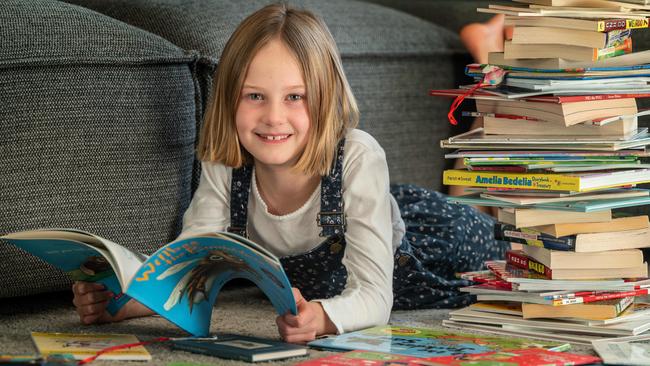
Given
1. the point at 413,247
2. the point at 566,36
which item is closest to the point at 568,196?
the point at 566,36

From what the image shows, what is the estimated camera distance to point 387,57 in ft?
7.10

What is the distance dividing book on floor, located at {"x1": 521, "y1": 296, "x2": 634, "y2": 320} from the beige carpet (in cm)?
7

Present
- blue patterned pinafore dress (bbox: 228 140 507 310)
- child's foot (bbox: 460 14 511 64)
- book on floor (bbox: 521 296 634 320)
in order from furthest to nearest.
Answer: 1. child's foot (bbox: 460 14 511 64)
2. blue patterned pinafore dress (bbox: 228 140 507 310)
3. book on floor (bbox: 521 296 634 320)

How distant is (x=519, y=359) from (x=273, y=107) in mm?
524

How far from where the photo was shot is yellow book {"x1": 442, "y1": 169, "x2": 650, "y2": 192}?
4.74ft

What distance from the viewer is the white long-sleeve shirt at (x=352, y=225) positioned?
148cm

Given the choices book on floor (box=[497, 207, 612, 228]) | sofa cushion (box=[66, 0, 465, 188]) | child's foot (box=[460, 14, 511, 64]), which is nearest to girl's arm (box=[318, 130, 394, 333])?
book on floor (box=[497, 207, 612, 228])

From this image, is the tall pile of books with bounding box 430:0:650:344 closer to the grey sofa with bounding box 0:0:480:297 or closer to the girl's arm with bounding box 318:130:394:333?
the girl's arm with bounding box 318:130:394:333

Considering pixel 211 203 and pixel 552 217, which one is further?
pixel 211 203

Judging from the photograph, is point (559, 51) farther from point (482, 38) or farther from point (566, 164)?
point (482, 38)

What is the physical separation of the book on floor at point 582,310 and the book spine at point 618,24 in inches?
15.8

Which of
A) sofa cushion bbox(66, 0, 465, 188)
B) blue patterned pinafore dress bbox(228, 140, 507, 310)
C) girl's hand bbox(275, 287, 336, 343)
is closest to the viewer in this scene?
girl's hand bbox(275, 287, 336, 343)

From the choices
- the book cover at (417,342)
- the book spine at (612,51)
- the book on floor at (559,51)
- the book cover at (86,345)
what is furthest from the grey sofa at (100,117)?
the book spine at (612,51)

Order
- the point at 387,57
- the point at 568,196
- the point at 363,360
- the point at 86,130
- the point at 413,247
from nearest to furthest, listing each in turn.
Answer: the point at 363,360
the point at 568,196
the point at 86,130
the point at 413,247
the point at 387,57
